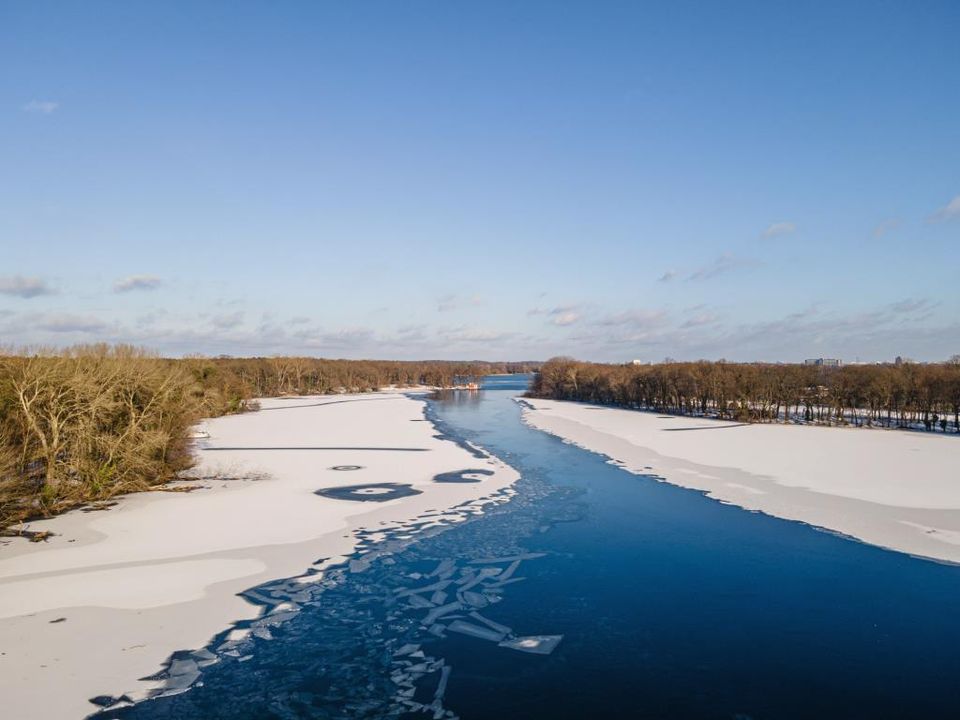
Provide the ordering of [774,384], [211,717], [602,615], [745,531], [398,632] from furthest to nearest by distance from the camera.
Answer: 1. [774,384]
2. [745,531]
3. [602,615]
4. [398,632]
5. [211,717]

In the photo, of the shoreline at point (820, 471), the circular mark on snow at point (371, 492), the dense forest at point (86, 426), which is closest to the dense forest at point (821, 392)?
the shoreline at point (820, 471)

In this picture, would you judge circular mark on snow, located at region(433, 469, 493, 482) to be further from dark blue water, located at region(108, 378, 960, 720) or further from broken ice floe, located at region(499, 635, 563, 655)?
broken ice floe, located at region(499, 635, 563, 655)

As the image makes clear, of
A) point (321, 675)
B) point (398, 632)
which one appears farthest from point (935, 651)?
point (321, 675)

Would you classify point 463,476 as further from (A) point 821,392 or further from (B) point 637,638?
(A) point 821,392

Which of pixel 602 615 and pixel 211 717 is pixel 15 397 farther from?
pixel 602 615

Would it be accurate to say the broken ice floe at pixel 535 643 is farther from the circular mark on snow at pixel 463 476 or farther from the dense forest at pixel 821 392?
the dense forest at pixel 821 392

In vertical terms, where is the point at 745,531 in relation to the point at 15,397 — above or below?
below

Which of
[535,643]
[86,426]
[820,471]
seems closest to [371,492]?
[86,426]
